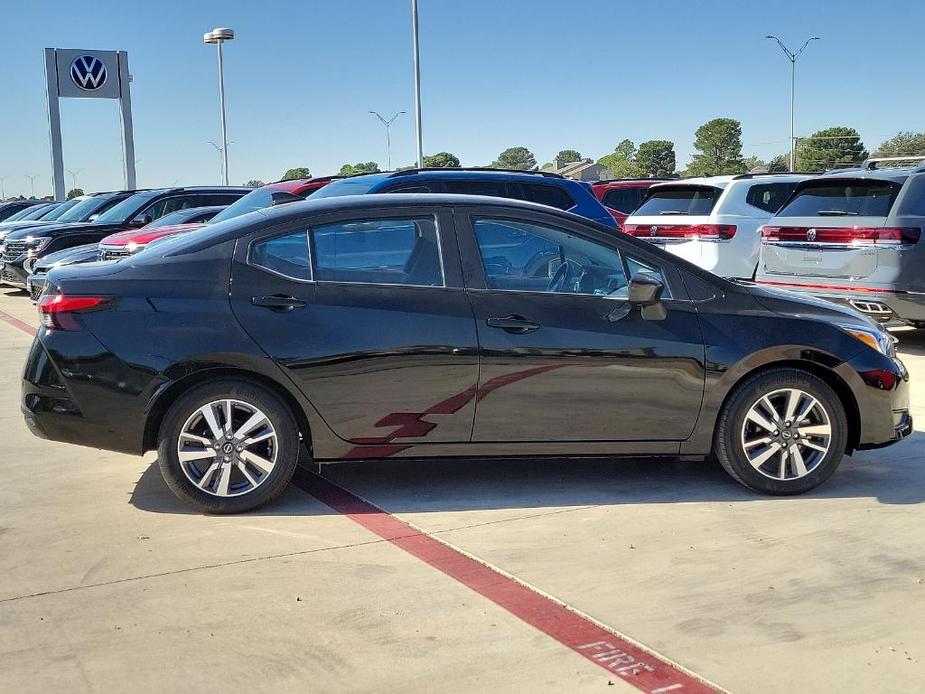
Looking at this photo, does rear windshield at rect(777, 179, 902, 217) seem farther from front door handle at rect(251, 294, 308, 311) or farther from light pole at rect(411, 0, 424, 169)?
light pole at rect(411, 0, 424, 169)

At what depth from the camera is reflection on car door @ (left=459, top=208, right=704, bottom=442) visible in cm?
548

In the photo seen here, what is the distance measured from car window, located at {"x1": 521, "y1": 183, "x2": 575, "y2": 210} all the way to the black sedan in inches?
248

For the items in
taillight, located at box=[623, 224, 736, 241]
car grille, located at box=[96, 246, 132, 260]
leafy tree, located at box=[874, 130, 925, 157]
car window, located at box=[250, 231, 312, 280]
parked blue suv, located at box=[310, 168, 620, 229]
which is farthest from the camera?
leafy tree, located at box=[874, 130, 925, 157]

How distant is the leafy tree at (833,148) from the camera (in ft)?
303

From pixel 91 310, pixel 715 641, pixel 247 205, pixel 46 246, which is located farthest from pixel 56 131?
pixel 715 641

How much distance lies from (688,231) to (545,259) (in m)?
8.06

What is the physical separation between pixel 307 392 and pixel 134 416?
32.7 inches

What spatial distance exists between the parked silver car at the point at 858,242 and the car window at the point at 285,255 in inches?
256

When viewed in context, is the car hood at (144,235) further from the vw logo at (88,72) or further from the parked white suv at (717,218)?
the vw logo at (88,72)

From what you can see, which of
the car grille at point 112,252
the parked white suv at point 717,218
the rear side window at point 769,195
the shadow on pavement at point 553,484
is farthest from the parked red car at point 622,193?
the shadow on pavement at point 553,484

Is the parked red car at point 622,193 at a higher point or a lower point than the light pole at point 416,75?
lower

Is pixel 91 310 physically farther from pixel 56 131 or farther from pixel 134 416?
pixel 56 131

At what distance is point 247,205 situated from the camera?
13.6m

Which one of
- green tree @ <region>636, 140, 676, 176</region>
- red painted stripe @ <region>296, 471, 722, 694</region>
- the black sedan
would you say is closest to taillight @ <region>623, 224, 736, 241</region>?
the black sedan
